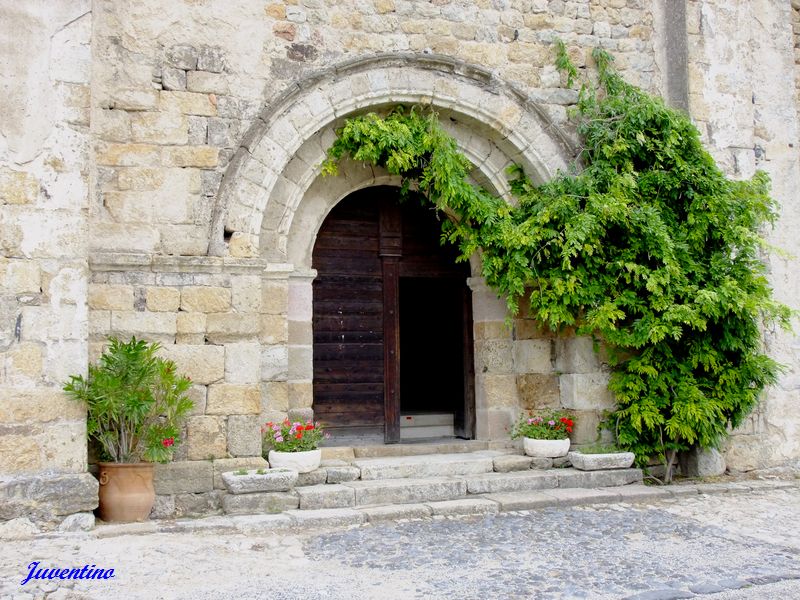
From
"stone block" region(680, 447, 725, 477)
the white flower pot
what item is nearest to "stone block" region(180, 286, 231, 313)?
the white flower pot

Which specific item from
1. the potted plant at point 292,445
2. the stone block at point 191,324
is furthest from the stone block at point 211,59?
the potted plant at point 292,445

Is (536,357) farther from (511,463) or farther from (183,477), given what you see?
(183,477)

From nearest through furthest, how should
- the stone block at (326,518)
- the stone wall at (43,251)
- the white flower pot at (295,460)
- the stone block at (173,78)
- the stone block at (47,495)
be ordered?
the stone block at (47,495)
the stone wall at (43,251)
the stone block at (326,518)
the white flower pot at (295,460)
the stone block at (173,78)

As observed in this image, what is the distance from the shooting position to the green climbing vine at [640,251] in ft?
22.7

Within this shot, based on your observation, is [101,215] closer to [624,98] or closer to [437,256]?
[437,256]

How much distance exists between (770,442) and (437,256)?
360cm

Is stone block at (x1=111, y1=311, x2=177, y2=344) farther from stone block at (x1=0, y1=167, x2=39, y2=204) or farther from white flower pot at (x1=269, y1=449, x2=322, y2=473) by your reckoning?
white flower pot at (x1=269, y1=449, x2=322, y2=473)

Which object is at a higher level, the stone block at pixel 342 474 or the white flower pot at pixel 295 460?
the white flower pot at pixel 295 460

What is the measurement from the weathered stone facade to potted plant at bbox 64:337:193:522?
0.62 ft

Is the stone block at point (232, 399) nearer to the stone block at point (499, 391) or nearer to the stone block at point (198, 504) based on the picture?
the stone block at point (198, 504)

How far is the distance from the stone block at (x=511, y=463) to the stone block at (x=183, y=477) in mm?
2447

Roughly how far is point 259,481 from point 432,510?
1278mm

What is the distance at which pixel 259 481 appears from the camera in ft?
19.3

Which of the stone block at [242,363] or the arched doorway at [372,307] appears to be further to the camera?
the arched doorway at [372,307]
